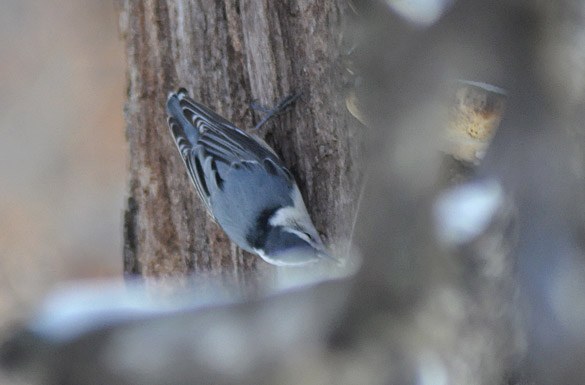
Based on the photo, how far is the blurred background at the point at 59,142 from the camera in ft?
7.98

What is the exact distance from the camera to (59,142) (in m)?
2.55

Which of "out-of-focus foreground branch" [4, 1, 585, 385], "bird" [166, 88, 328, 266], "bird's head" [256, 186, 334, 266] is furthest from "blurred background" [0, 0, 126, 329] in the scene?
"out-of-focus foreground branch" [4, 1, 585, 385]

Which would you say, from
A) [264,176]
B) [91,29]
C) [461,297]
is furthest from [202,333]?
[91,29]

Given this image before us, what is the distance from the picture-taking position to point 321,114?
3.80 ft

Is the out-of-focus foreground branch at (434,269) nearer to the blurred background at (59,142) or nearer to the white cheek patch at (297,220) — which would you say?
the white cheek patch at (297,220)

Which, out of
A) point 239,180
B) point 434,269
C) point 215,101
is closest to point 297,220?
point 239,180

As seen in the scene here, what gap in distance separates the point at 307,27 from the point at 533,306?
0.94 m

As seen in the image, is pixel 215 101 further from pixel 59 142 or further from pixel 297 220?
pixel 59 142

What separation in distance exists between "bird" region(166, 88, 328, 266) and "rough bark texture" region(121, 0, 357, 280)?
33 mm

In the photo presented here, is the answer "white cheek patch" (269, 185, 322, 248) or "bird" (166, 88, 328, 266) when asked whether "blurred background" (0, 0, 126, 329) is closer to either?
"bird" (166, 88, 328, 266)

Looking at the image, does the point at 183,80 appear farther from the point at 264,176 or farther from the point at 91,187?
the point at 91,187

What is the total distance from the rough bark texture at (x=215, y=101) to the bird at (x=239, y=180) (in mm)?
33

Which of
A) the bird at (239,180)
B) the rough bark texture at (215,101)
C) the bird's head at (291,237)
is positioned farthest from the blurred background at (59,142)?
the bird's head at (291,237)

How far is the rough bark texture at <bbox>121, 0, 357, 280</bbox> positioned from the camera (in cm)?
116
